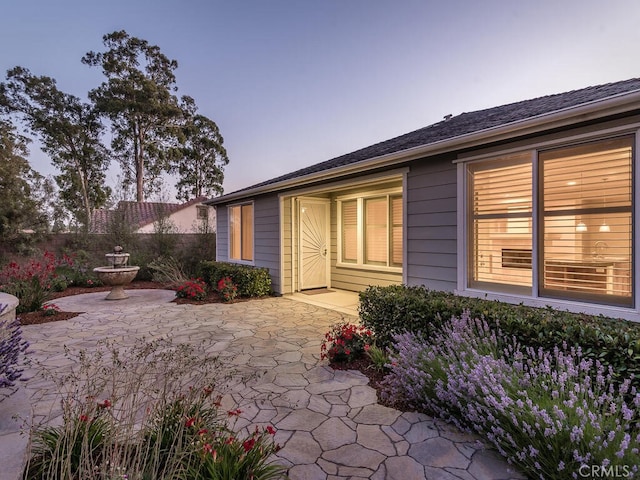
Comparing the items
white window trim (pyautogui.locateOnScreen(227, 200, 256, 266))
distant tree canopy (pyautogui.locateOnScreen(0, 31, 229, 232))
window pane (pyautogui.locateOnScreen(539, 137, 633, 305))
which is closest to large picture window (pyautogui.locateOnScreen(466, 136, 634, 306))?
window pane (pyautogui.locateOnScreen(539, 137, 633, 305))

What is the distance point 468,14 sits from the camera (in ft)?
22.6

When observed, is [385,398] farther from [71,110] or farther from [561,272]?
[71,110]

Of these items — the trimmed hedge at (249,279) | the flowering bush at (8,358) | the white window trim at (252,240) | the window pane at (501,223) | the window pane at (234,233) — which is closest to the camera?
the flowering bush at (8,358)

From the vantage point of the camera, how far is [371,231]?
8.18 m

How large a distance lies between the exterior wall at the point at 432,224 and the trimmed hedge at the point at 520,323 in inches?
16.3

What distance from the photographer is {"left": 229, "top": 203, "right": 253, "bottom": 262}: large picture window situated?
31.1 ft

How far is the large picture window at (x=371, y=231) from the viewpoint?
7.59m

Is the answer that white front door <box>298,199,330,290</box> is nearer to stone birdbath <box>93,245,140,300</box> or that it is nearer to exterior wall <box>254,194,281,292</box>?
exterior wall <box>254,194,281,292</box>

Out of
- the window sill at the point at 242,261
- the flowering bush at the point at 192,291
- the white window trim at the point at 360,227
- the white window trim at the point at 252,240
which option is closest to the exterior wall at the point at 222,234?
the white window trim at the point at 252,240

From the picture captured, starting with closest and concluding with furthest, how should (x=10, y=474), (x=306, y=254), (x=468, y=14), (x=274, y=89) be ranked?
(x=10, y=474) < (x=468, y=14) < (x=306, y=254) < (x=274, y=89)

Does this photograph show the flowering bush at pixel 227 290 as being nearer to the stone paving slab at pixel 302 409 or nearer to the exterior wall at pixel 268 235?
the exterior wall at pixel 268 235

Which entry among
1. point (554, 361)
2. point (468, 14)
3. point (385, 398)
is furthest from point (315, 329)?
point (468, 14)

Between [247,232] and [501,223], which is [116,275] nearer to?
[247,232]

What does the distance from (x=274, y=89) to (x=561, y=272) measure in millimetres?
10362
